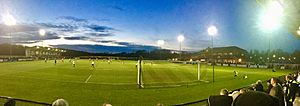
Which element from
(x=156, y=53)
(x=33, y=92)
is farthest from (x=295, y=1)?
(x=156, y=53)

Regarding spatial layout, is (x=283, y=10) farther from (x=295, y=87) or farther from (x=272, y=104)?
(x=272, y=104)

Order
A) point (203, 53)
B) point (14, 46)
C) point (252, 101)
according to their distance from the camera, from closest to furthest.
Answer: point (252, 101), point (14, 46), point (203, 53)

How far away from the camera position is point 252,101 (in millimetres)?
3709

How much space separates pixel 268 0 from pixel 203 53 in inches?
6650

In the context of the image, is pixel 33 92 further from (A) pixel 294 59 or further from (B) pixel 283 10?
(A) pixel 294 59

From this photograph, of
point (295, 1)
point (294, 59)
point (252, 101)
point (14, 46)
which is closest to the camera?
point (252, 101)

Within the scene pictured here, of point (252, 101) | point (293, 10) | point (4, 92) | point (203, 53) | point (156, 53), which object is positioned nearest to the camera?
point (252, 101)

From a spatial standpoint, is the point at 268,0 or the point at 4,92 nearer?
the point at 268,0

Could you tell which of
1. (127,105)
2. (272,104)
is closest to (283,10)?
(127,105)

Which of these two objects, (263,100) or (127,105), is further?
(127,105)

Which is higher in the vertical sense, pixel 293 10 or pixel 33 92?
pixel 293 10

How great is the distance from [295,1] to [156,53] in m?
88.4

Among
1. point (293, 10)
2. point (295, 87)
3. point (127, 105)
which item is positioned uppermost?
point (293, 10)

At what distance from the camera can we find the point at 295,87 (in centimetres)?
1155
